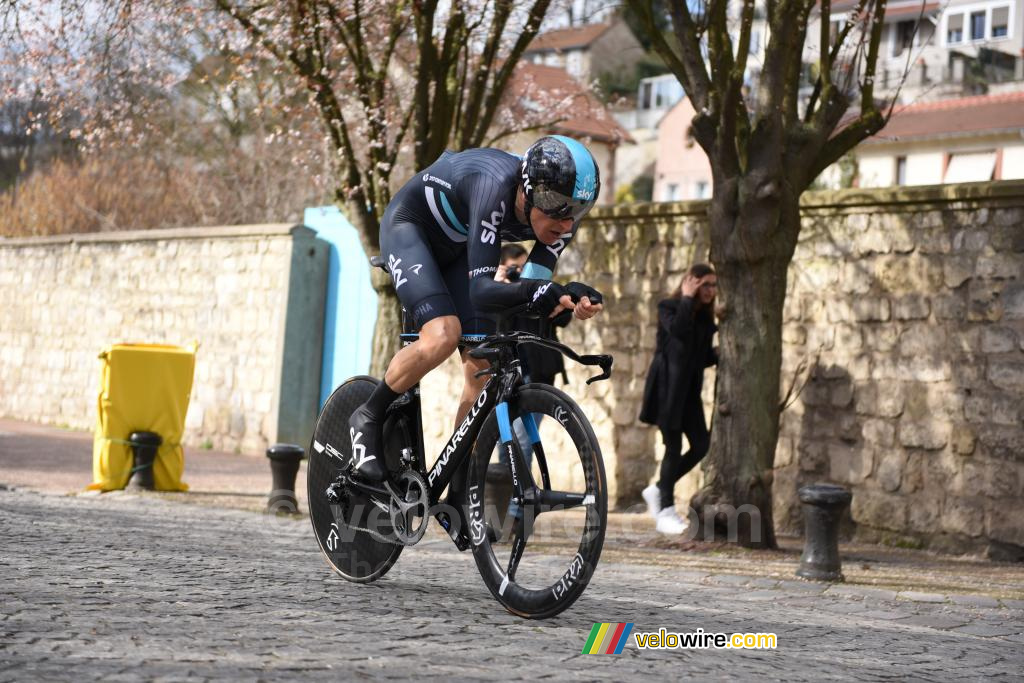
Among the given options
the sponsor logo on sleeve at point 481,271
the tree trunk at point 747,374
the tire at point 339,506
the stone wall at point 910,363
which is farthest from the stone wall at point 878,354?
the sponsor logo on sleeve at point 481,271

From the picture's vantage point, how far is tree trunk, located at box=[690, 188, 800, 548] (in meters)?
8.85

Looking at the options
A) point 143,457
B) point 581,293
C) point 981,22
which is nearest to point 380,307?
point 143,457

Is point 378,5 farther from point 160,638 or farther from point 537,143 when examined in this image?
point 160,638

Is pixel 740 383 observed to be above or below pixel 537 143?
below

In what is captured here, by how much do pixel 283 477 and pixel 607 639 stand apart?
5.64 meters

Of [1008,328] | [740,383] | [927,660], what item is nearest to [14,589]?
[927,660]

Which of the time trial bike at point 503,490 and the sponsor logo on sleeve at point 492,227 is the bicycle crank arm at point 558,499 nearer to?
the time trial bike at point 503,490

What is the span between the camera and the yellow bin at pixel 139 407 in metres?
10.9

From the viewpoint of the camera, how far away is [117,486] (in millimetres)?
10945

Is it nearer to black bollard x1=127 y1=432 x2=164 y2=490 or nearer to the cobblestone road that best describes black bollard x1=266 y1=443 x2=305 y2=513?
black bollard x1=127 y1=432 x2=164 y2=490

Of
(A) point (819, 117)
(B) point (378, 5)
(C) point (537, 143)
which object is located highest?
(B) point (378, 5)

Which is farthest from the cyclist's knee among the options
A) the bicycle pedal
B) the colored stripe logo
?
the colored stripe logo

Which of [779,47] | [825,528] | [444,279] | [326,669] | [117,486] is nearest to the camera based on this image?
[326,669]

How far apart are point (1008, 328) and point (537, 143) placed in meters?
5.50
